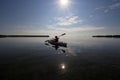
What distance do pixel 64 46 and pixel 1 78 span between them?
29.5 m

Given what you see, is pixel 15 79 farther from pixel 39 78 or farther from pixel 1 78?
pixel 39 78

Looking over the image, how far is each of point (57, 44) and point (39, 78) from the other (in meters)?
32.3

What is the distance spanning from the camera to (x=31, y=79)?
11.4m

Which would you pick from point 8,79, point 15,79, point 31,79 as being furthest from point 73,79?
point 8,79

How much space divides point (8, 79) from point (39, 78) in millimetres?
3054

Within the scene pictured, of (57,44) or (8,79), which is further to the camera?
(57,44)

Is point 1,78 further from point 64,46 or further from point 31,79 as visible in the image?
point 64,46

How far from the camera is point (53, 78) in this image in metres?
11.7

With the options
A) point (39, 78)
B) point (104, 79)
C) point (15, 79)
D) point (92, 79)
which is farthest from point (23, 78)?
point (104, 79)

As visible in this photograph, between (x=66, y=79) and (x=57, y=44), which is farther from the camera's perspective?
(x=57, y=44)

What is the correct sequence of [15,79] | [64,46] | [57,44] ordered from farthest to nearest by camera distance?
[57,44] < [64,46] < [15,79]

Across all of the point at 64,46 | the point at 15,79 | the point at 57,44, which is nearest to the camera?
the point at 15,79

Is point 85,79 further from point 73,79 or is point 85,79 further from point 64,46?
point 64,46

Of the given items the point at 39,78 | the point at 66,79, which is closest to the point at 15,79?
the point at 39,78
